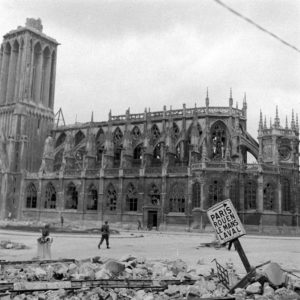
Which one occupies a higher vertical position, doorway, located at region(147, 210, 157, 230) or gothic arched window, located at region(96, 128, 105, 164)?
gothic arched window, located at region(96, 128, 105, 164)

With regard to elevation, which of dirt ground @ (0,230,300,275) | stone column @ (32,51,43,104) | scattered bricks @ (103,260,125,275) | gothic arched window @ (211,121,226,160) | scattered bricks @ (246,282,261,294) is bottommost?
dirt ground @ (0,230,300,275)

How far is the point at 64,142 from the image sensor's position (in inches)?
2635

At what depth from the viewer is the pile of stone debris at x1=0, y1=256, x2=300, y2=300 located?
33.0ft

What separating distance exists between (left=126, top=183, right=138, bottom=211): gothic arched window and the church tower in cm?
1896

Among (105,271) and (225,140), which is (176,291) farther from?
(225,140)

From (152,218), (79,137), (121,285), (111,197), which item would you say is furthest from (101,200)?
(121,285)

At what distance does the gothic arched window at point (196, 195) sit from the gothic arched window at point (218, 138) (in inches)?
365

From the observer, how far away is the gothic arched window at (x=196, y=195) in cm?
4738

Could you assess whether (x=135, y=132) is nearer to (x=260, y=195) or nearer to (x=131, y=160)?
(x=131, y=160)

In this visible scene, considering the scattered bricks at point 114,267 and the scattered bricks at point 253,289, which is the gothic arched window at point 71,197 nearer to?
the scattered bricks at point 114,267

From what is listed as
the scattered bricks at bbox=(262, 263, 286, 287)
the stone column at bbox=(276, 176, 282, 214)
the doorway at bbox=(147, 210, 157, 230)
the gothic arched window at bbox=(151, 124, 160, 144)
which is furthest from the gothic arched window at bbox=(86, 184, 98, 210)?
the scattered bricks at bbox=(262, 263, 286, 287)

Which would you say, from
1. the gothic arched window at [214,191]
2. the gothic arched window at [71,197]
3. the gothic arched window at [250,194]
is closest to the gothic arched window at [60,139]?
the gothic arched window at [71,197]

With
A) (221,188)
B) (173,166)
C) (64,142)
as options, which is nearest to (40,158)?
(64,142)

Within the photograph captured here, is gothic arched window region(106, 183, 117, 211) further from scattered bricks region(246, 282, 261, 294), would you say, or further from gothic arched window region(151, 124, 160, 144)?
scattered bricks region(246, 282, 261, 294)
